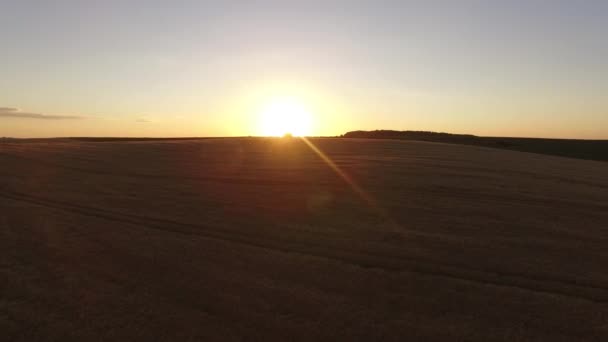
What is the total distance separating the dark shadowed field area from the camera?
316cm

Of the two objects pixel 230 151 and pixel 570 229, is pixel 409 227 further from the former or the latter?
pixel 230 151

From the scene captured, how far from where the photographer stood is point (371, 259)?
4.38 m

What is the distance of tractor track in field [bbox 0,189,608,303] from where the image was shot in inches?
147

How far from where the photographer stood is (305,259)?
4.39m

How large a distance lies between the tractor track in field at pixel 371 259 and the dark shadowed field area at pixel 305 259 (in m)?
0.02

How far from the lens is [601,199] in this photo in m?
7.11

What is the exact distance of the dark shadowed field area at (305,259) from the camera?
316cm

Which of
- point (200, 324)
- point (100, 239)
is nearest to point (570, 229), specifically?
point (200, 324)

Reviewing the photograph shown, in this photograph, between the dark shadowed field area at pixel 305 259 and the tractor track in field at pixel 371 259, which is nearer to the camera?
the dark shadowed field area at pixel 305 259

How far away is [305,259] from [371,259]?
59cm

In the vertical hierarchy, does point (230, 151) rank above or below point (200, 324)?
above

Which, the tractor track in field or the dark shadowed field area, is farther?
the tractor track in field

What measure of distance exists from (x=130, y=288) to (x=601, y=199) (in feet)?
21.7

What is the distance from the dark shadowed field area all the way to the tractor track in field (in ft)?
0.07
